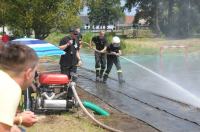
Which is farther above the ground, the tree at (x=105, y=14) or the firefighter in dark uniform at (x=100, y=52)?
the tree at (x=105, y=14)

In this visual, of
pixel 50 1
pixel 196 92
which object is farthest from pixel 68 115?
pixel 50 1

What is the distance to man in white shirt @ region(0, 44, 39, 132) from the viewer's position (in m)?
2.87

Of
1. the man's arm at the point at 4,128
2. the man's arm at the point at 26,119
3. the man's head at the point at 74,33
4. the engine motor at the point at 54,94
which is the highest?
the man's head at the point at 74,33

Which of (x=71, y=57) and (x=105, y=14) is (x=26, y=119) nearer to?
(x=71, y=57)

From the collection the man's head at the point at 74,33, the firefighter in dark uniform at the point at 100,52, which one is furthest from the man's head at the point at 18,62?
the firefighter in dark uniform at the point at 100,52

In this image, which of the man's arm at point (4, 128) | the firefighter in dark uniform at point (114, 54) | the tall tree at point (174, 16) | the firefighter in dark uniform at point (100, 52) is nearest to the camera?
the man's arm at point (4, 128)

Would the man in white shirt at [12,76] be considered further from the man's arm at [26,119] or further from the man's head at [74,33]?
the man's head at [74,33]

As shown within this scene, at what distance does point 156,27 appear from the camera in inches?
2402

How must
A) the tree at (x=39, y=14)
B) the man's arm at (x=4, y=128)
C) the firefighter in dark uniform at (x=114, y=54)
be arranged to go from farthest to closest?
the tree at (x=39, y=14)
the firefighter in dark uniform at (x=114, y=54)
the man's arm at (x=4, y=128)

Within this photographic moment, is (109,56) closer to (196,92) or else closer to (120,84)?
(120,84)

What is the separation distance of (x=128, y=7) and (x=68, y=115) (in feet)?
194

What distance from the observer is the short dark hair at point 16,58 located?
9.70ft

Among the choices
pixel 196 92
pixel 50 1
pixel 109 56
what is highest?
pixel 50 1

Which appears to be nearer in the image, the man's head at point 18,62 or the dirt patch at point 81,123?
the man's head at point 18,62
